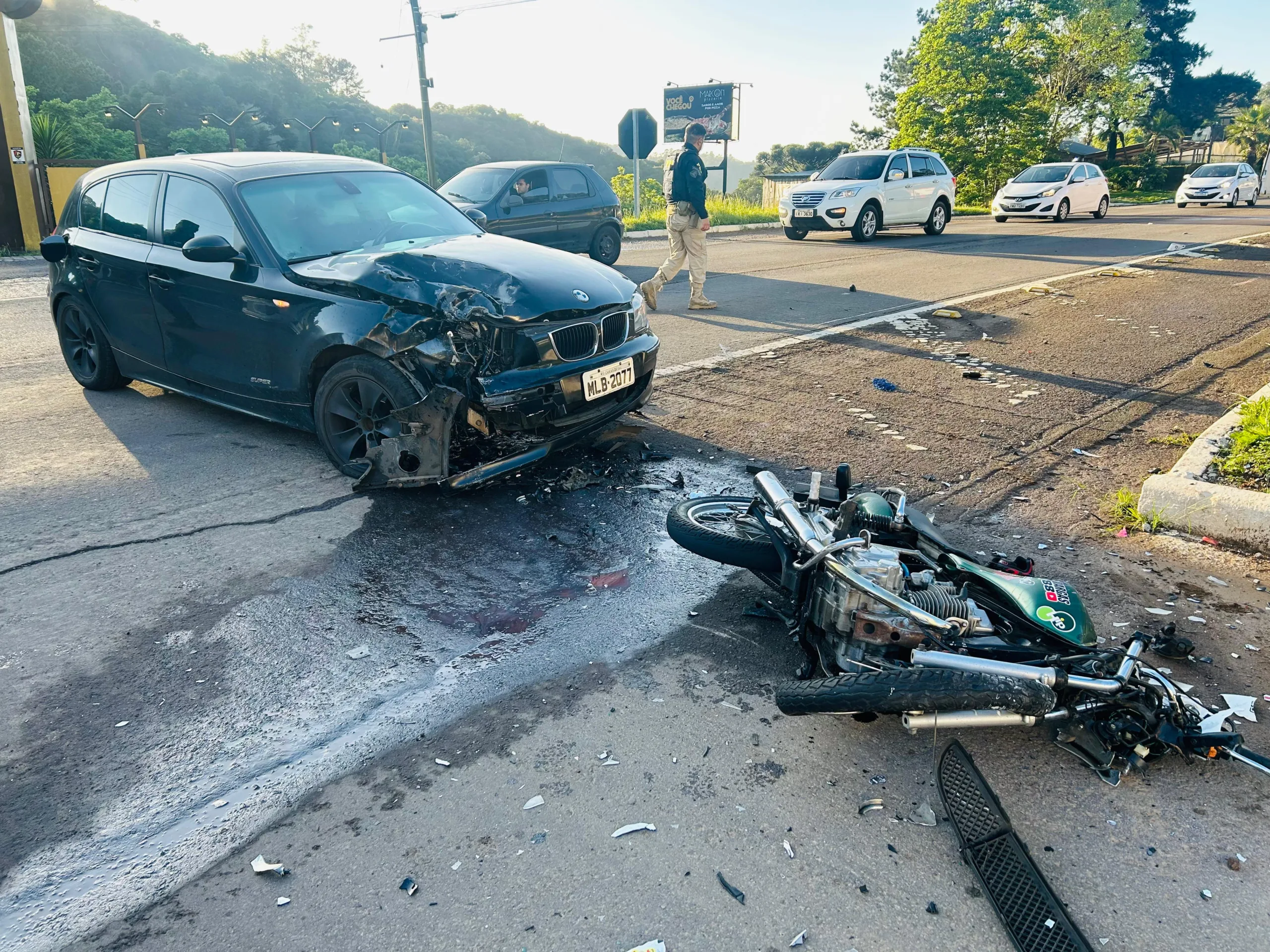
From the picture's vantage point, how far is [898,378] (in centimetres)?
731

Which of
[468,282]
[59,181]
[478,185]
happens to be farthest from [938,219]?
[59,181]

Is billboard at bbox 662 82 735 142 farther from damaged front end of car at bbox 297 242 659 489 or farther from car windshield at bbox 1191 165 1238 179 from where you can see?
damaged front end of car at bbox 297 242 659 489

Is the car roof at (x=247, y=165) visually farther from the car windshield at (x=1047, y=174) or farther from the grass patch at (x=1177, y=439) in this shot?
the car windshield at (x=1047, y=174)

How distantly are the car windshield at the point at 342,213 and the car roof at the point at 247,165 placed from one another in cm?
8

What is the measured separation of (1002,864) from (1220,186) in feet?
124

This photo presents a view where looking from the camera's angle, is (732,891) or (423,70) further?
(423,70)

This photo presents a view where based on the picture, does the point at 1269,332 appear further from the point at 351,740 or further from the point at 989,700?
the point at 351,740

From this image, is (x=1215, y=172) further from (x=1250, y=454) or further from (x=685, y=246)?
(x=1250, y=454)

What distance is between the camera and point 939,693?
2424 mm

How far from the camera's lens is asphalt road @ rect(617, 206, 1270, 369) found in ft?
31.2

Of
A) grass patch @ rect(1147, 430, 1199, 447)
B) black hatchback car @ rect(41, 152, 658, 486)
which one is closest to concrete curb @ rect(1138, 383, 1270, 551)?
grass patch @ rect(1147, 430, 1199, 447)

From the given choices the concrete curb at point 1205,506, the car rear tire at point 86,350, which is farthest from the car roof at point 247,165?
the concrete curb at point 1205,506

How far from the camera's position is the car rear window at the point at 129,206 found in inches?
231

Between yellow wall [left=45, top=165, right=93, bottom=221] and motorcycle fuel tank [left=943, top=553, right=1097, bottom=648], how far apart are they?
19.9 metres
